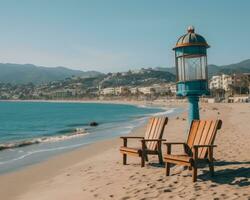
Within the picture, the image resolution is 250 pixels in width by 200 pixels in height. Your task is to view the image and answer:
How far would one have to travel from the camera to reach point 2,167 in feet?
37.8

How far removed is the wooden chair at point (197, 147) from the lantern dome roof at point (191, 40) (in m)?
1.71

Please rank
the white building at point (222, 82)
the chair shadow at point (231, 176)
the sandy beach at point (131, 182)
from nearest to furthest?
the sandy beach at point (131, 182), the chair shadow at point (231, 176), the white building at point (222, 82)

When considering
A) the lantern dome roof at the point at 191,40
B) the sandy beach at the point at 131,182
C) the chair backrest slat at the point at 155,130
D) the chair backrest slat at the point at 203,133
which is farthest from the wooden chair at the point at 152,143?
the lantern dome roof at the point at 191,40

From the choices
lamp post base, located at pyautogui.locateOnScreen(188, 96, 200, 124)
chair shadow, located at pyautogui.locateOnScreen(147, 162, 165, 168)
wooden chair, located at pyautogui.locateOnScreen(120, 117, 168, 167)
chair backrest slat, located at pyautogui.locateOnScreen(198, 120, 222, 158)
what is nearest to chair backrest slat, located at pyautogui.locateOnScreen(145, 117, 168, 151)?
wooden chair, located at pyautogui.locateOnScreen(120, 117, 168, 167)

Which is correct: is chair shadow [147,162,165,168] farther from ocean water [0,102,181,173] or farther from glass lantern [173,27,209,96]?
ocean water [0,102,181,173]

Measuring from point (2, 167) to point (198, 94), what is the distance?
5.76 m

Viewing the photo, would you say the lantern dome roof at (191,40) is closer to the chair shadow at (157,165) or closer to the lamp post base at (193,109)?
the lamp post base at (193,109)

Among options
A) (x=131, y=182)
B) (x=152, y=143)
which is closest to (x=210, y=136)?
(x=131, y=182)

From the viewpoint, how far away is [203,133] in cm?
771

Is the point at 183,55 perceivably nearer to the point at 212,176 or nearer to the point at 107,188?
the point at 212,176

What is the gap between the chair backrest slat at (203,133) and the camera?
7.52 metres

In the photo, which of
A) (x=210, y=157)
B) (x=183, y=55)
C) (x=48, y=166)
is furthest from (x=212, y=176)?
(x=48, y=166)

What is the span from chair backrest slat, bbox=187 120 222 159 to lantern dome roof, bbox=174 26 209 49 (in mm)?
1713

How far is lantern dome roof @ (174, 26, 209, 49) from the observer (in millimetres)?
8814
